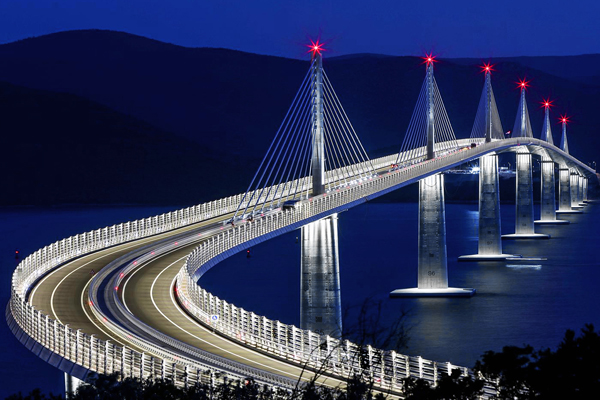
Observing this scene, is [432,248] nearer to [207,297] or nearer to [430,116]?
[430,116]

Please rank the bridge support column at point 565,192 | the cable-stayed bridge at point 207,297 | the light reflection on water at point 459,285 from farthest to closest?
→ the bridge support column at point 565,192 < the light reflection on water at point 459,285 < the cable-stayed bridge at point 207,297

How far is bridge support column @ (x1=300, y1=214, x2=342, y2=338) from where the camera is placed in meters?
40.8

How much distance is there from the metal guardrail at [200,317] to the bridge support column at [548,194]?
6858 cm

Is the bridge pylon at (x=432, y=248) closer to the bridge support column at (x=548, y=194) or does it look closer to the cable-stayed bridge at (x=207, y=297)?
the cable-stayed bridge at (x=207, y=297)

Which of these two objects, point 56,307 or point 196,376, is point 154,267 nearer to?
point 56,307

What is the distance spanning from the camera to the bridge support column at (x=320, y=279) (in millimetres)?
40750

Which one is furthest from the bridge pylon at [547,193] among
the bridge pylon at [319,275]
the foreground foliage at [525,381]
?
the foreground foliage at [525,381]

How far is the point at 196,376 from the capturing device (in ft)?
62.3

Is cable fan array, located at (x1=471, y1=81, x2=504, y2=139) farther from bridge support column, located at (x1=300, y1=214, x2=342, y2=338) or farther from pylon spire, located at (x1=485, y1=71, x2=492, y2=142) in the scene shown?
bridge support column, located at (x1=300, y1=214, x2=342, y2=338)

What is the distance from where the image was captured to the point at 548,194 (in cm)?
12288

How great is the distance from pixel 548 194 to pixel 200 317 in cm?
10029

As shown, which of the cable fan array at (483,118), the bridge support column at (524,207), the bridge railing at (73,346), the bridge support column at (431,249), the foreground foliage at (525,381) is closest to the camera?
the foreground foliage at (525,381)

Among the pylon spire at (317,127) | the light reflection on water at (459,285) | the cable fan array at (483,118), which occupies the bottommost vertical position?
the light reflection on water at (459,285)

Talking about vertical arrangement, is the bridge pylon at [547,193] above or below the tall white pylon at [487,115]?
below
